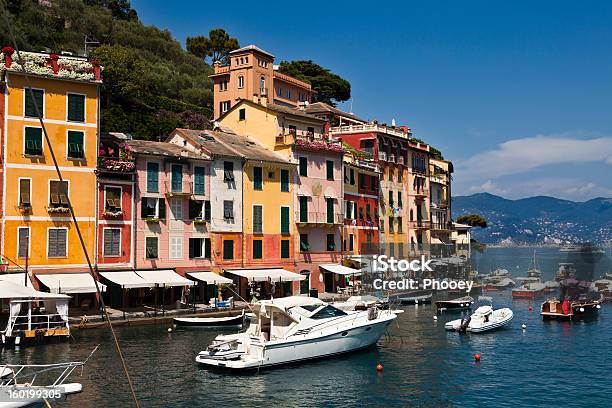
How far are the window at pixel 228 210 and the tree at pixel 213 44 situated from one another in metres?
79.6

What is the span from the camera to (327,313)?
3853cm

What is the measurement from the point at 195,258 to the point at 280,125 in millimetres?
18073

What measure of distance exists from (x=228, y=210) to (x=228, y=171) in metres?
3.50

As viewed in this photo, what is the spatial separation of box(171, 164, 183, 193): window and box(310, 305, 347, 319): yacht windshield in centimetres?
2137

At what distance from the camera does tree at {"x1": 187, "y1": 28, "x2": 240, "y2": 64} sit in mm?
132875

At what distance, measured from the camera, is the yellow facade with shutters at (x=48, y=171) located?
46.9 meters

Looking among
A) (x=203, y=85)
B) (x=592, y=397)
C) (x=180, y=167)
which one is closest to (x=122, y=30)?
(x=203, y=85)

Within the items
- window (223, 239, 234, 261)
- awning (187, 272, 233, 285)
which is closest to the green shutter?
window (223, 239, 234, 261)

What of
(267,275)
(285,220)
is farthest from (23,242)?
(285,220)

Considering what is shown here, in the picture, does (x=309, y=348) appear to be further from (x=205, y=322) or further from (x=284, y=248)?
(x=284, y=248)

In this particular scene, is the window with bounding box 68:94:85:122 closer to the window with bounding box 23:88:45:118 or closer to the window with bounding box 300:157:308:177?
the window with bounding box 23:88:45:118

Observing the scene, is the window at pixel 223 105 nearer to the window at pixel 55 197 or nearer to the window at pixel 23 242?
the window at pixel 55 197

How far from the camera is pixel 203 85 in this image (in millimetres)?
109125

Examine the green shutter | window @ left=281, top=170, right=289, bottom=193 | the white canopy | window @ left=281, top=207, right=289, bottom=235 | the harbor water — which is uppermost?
the green shutter
